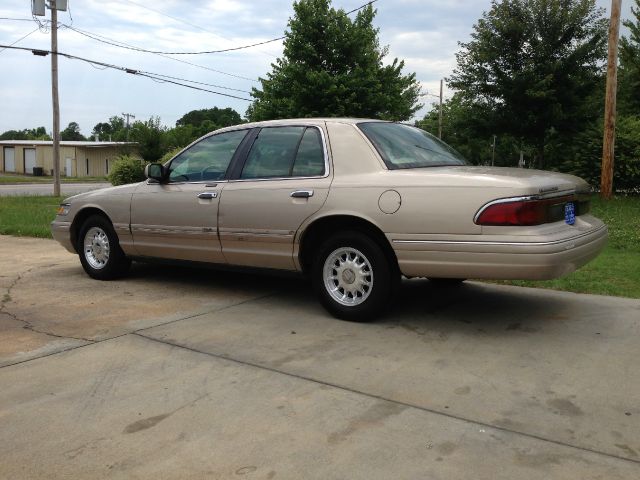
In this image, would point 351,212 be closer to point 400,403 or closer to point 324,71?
point 400,403

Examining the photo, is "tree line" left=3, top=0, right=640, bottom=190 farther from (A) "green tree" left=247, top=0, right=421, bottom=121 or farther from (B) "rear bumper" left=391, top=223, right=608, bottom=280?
(B) "rear bumper" left=391, top=223, right=608, bottom=280

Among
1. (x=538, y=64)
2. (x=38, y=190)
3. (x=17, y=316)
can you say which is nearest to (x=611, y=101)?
(x=538, y=64)

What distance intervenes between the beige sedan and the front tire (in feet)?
0.15

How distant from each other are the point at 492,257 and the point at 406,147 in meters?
1.45

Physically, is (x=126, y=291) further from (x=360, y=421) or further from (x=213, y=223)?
(x=360, y=421)

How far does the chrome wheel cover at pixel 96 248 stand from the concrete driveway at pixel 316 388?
0.85 meters

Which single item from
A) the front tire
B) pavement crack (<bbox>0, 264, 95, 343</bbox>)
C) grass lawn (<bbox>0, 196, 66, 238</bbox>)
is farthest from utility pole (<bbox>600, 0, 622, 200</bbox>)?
pavement crack (<bbox>0, 264, 95, 343</bbox>)

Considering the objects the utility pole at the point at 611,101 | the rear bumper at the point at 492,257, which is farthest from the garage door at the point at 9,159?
the rear bumper at the point at 492,257

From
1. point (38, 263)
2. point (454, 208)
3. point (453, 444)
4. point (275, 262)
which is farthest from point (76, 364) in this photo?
point (38, 263)

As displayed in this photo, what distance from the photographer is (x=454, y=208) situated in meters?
4.41

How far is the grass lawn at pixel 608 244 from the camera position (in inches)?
247

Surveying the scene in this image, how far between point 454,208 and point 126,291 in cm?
358

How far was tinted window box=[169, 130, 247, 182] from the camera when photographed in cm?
588

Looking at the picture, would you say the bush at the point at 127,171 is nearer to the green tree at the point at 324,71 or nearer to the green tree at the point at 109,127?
the green tree at the point at 324,71
